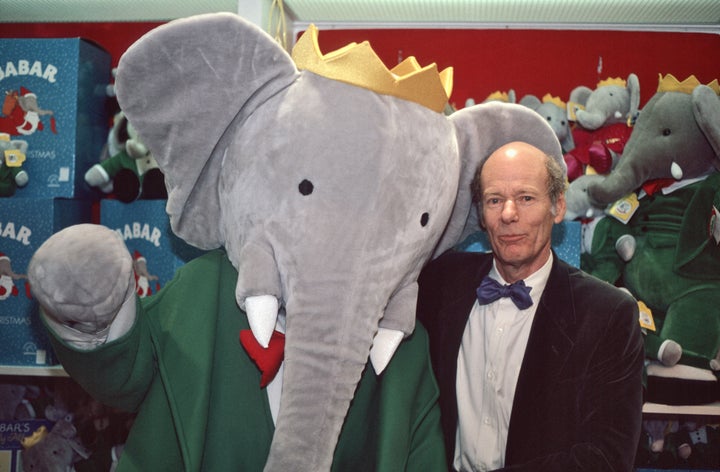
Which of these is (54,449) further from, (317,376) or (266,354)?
(317,376)

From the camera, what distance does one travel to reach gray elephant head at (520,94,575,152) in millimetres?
2033

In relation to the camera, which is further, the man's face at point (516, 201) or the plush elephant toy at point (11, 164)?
the plush elephant toy at point (11, 164)

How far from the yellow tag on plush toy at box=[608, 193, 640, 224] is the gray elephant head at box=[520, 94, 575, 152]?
0.27m

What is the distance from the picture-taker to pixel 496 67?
7.36ft

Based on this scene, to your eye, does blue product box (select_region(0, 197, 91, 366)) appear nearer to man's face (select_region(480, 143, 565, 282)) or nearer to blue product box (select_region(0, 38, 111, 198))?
blue product box (select_region(0, 38, 111, 198))

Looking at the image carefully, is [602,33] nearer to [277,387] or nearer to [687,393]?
[687,393]

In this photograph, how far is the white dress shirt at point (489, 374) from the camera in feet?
4.20

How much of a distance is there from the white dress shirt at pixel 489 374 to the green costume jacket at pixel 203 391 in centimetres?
20

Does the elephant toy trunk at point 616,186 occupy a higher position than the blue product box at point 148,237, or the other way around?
the elephant toy trunk at point 616,186

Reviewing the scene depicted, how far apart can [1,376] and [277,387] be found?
5.30ft

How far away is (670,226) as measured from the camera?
1909mm

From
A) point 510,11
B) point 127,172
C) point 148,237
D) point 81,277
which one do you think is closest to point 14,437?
point 148,237

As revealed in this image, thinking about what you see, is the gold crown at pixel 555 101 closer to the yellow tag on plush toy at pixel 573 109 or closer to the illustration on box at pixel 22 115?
the yellow tag on plush toy at pixel 573 109

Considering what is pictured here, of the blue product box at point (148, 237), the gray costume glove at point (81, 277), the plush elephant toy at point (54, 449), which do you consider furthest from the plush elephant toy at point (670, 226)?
the plush elephant toy at point (54, 449)
